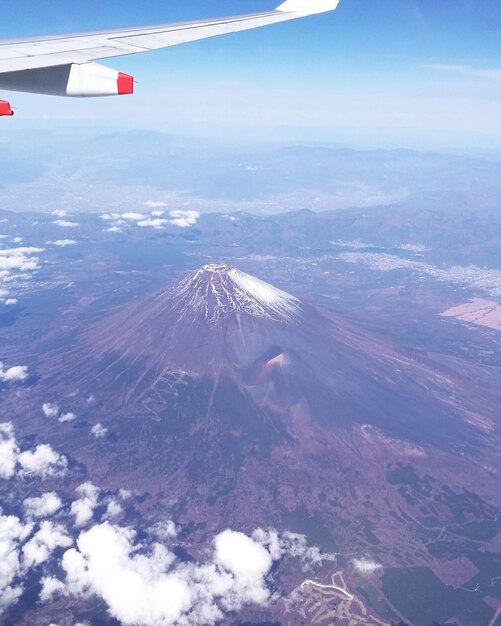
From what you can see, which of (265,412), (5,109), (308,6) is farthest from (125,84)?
(265,412)

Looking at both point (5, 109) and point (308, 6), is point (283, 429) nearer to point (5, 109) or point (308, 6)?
point (308, 6)

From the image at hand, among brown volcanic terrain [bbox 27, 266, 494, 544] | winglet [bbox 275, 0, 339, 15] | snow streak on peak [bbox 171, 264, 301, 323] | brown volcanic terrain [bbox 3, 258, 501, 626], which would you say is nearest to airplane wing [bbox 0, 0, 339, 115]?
winglet [bbox 275, 0, 339, 15]

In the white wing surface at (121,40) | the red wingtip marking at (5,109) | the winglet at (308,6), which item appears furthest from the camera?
the winglet at (308,6)

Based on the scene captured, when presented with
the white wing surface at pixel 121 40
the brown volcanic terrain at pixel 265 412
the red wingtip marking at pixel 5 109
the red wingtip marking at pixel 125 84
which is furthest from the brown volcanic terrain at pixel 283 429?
the red wingtip marking at pixel 5 109

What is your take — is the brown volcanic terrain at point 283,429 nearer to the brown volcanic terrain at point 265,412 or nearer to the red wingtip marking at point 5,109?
the brown volcanic terrain at point 265,412

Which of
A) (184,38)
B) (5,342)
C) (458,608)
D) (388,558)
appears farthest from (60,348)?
(184,38)

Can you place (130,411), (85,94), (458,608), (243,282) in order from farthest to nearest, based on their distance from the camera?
(243,282) → (130,411) → (458,608) → (85,94)

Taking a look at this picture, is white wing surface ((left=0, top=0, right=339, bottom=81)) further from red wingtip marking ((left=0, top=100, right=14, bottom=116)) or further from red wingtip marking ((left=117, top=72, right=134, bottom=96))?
red wingtip marking ((left=117, top=72, right=134, bottom=96))

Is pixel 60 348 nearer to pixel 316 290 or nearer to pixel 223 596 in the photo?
pixel 223 596
